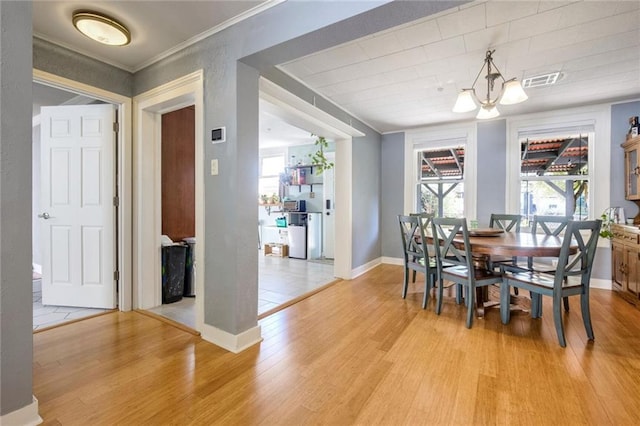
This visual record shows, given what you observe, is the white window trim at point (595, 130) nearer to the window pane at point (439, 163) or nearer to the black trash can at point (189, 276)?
the window pane at point (439, 163)

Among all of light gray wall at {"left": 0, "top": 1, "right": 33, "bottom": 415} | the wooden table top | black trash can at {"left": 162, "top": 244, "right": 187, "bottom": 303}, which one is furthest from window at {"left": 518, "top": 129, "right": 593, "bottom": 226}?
light gray wall at {"left": 0, "top": 1, "right": 33, "bottom": 415}

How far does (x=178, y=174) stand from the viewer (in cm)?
354

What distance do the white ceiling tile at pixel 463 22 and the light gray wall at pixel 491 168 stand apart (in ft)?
8.80

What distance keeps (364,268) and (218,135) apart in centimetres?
325

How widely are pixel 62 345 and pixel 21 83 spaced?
1.90 metres

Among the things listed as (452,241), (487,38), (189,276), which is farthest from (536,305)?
(189,276)

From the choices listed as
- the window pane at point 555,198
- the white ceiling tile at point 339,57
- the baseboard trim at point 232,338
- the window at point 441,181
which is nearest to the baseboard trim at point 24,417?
the baseboard trim at point 232,338

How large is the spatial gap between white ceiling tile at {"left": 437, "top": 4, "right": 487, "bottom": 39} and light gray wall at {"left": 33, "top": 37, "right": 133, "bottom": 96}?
2.91m

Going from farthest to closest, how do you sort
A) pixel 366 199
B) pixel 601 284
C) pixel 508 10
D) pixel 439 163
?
1. pixel 439 163
2. pixel 366 199
3. pixel 601 284
4. pixel 508 10

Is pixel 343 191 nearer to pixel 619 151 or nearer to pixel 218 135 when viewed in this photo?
pixel 218 135

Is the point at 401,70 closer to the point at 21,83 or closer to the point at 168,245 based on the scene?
the point at 21,83

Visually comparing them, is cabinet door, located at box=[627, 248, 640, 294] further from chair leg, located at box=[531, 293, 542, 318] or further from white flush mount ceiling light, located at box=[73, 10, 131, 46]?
white flush mount ceiling light, located at box=[73, 10, 131, 46]

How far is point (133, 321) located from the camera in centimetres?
268

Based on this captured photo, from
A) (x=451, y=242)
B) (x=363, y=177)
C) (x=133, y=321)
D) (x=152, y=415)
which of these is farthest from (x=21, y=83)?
(x=363, y=177)
